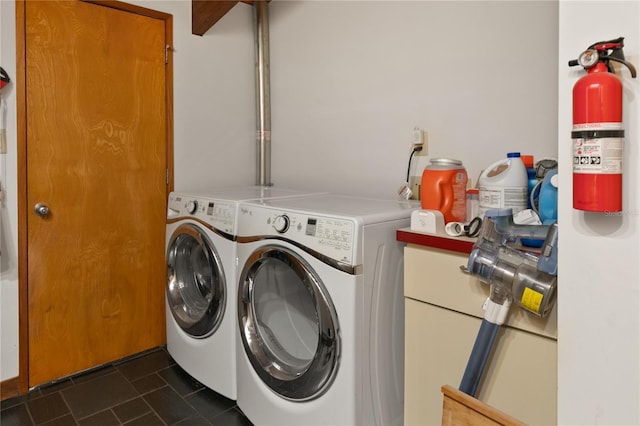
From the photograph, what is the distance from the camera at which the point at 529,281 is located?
1.04m

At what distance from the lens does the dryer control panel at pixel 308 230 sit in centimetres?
131

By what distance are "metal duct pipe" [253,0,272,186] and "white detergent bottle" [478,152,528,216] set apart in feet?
5.71

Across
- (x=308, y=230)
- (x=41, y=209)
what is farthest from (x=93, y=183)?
(x=308, y=230)

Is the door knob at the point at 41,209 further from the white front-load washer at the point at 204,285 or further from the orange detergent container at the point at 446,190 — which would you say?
the orange detergent container at the point at 446,190

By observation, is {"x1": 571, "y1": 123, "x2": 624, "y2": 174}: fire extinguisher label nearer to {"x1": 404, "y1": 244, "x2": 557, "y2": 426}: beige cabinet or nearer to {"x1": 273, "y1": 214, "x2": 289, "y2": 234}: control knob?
{"x1": 404, "y1": 244, "x2": 557, "y2": 426}: beige cabinet

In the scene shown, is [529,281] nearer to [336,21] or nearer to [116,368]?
[336,21]

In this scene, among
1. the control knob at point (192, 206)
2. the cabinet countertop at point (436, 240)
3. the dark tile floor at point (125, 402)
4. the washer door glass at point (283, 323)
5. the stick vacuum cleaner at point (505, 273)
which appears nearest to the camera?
the stick vacuum cleaner at point (505, 273)

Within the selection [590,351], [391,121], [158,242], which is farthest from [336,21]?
[590,351]

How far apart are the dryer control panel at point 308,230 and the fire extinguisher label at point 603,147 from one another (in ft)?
2.24

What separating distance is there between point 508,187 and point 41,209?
214 centimetres

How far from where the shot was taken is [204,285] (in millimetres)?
2195

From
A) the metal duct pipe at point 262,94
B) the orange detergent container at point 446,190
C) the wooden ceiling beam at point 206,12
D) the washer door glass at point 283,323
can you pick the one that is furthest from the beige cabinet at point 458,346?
the wooden ceiling beam at point 206,12

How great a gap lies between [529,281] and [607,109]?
0.46 m

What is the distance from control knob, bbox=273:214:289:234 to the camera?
1.51 m
